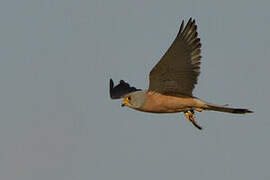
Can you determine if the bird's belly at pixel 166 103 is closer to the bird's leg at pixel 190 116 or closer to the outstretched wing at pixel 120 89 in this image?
the bird's leg at pixel 190 116

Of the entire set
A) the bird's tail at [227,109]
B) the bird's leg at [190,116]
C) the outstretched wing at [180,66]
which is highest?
the outstretched wing at [180,66]

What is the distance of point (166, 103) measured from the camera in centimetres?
1143

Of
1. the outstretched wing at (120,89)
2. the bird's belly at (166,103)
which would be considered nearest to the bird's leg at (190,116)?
the bird's belly at (166,103)

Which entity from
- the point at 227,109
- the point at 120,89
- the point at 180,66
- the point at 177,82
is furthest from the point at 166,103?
the point at 120,89

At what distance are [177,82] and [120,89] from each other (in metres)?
3.81

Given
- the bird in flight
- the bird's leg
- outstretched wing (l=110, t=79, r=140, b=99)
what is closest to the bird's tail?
the bird in flight

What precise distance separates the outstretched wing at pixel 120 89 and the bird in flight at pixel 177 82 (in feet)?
7.98

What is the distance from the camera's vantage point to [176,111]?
11.7m

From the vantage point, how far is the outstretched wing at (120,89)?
14.3 metres

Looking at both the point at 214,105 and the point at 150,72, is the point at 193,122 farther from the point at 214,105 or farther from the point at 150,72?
the point at 150,72

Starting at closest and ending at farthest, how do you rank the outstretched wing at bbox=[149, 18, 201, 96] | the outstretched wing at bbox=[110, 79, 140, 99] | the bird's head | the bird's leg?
the outstretched wing at bbox=[149, 18, 201, 96] → the bird's head → the bird's leg → the outstretched wing at bbox=[110, 79, 140, 99]

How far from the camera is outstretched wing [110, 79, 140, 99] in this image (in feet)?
46.8

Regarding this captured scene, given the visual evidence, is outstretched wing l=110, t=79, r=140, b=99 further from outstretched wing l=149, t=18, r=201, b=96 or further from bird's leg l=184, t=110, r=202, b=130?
outstretched wing l=149, t=18, r=201, b=96

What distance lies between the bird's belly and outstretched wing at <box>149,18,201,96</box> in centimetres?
11
